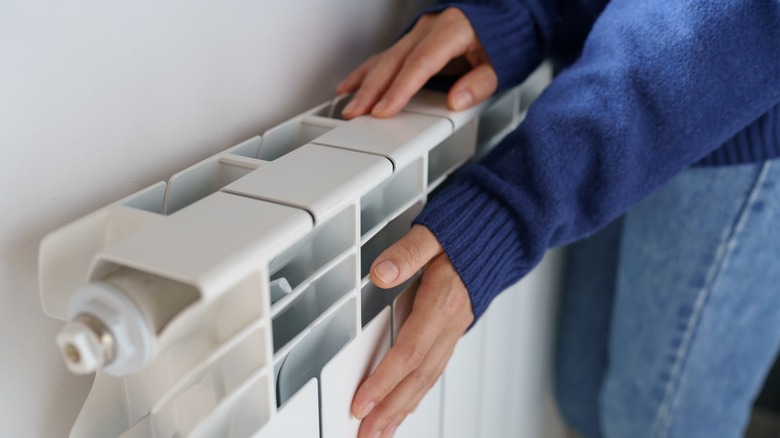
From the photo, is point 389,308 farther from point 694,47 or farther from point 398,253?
point 694,47

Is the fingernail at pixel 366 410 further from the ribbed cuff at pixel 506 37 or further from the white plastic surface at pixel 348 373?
the ribbed cuff at pixel 506 37

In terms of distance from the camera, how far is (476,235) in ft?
1.55

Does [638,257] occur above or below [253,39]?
below

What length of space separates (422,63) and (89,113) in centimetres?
24

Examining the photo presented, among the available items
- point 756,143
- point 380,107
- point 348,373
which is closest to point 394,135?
point 380,107

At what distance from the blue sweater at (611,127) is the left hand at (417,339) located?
12mm

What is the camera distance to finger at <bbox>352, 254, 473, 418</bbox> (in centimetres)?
44

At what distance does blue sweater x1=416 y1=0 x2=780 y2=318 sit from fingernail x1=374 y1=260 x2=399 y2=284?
5 cm

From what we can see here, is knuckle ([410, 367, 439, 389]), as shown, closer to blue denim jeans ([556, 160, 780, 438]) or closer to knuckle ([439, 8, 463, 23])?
knuckle ([439, 8, 463, 23])

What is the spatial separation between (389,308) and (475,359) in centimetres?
20

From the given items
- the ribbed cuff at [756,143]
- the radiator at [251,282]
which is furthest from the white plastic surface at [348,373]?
the ribbed cuff at [756,143]

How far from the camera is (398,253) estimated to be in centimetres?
43

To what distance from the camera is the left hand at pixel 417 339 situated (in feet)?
1.44

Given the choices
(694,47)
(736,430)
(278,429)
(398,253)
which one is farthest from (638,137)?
(736,430)
